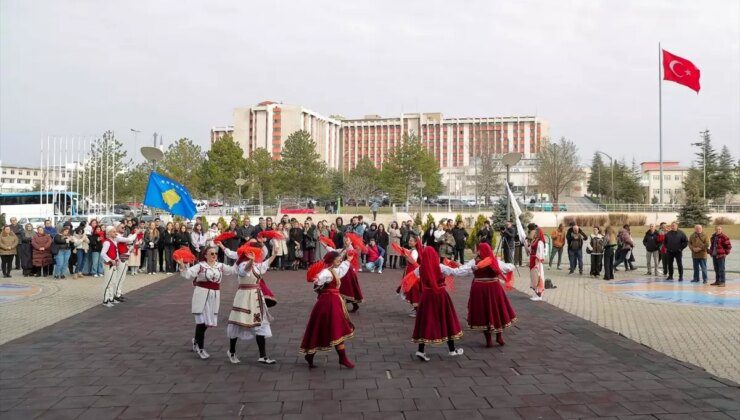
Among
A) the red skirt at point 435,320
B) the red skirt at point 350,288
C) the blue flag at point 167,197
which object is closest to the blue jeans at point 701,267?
the red skirt at point 350,288

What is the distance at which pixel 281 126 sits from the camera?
141m

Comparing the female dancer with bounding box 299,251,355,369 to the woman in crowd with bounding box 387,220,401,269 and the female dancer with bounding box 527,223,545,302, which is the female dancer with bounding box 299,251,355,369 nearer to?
the female dancer with bounding box 527,223,545,302

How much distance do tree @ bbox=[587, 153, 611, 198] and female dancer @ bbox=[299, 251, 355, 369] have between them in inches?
2815

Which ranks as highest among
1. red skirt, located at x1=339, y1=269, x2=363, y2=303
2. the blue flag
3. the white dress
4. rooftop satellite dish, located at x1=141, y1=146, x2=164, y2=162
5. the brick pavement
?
rooftop satellite dish, located at x1=141, y1=146, x2=164, y2=162

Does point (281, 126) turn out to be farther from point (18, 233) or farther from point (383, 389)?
point (383, 389)

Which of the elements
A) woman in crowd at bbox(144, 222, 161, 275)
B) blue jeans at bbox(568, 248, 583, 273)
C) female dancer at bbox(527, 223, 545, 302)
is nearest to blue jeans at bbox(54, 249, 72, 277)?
woman in crowd at bbox(144, 222, 161, 275)

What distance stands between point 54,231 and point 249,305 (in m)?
15.2

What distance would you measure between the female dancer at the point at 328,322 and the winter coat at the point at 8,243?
50.2ft

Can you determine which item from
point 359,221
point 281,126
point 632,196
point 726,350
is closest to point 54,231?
point 359,221

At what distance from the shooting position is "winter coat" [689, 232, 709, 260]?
16562 mm

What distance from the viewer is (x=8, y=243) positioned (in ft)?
61.6

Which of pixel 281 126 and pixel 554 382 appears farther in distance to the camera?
pixel 281 126

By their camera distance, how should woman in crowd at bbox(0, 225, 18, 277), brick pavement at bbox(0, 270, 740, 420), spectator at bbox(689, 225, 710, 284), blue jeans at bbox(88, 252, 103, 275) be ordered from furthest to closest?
1. blue jeans at bbox(88, 252, 103, 275)
2. woman in crowd at bbox(0, 225, 18, 277)
3. spectator at bbox(689, 225, 710, 284)
4. brick pavement at bbox(0, 270, 740, 420)

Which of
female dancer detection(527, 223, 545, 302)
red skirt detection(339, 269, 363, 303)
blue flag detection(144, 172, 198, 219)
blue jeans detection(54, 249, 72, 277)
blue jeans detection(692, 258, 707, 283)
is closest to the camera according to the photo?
red skirt detection(339, 269, 363, 303)
